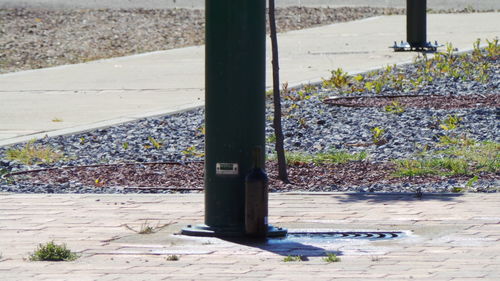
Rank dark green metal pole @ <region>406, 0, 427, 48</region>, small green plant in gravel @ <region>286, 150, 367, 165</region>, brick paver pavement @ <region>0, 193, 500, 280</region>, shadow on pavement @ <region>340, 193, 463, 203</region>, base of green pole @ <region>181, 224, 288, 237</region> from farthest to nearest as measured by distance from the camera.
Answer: dark green metal pole @ <region>406, 0, 427, 48</region> < small green plant in gravel @ <region>286, 150, 367, 165</region> < shadow on pavement @ <region>340, 193, 463, 203</region> < base of green pole @ <region>181, 224, 288, 237</region> < brick paver pavement @ <region>0, 193, 500, 280</region>

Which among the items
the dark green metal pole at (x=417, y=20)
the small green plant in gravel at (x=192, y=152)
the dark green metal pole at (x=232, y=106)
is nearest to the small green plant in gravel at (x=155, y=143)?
the small green plant in gravel at (x=192, y=152)

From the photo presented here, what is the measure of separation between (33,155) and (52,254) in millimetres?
4287

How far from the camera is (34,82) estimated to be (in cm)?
1634

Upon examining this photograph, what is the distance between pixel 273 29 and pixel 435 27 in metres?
12.6

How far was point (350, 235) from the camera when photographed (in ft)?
22.1

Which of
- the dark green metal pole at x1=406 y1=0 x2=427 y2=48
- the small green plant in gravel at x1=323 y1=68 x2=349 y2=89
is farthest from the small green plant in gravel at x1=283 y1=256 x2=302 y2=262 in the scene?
the dark green metal pole at x1=406 y1=0 x2=427 y2=48

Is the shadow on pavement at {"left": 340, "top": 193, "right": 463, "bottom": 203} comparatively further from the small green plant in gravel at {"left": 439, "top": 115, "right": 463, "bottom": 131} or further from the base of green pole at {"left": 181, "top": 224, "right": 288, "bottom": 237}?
the small green plant in gravel at {"left": 439, "top": 115, "right": 463, "bottom": 131}

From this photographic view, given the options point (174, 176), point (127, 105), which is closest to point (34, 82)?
point (127, 105)

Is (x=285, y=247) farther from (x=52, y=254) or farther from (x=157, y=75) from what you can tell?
(x=157, y=75)

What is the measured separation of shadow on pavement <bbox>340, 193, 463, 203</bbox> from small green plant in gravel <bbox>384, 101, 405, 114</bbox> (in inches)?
154

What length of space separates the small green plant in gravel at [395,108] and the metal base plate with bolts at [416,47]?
16.6ft

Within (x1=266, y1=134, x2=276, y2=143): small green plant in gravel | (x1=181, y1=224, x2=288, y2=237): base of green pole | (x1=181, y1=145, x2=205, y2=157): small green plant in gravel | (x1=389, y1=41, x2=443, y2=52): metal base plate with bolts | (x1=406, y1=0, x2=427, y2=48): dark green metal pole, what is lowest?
(x1=181, y1=224, x2=288, y2=237): base of green pole

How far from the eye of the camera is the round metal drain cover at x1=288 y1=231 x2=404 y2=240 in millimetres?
6656

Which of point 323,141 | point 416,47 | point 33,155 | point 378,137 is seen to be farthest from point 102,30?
point 378,137
